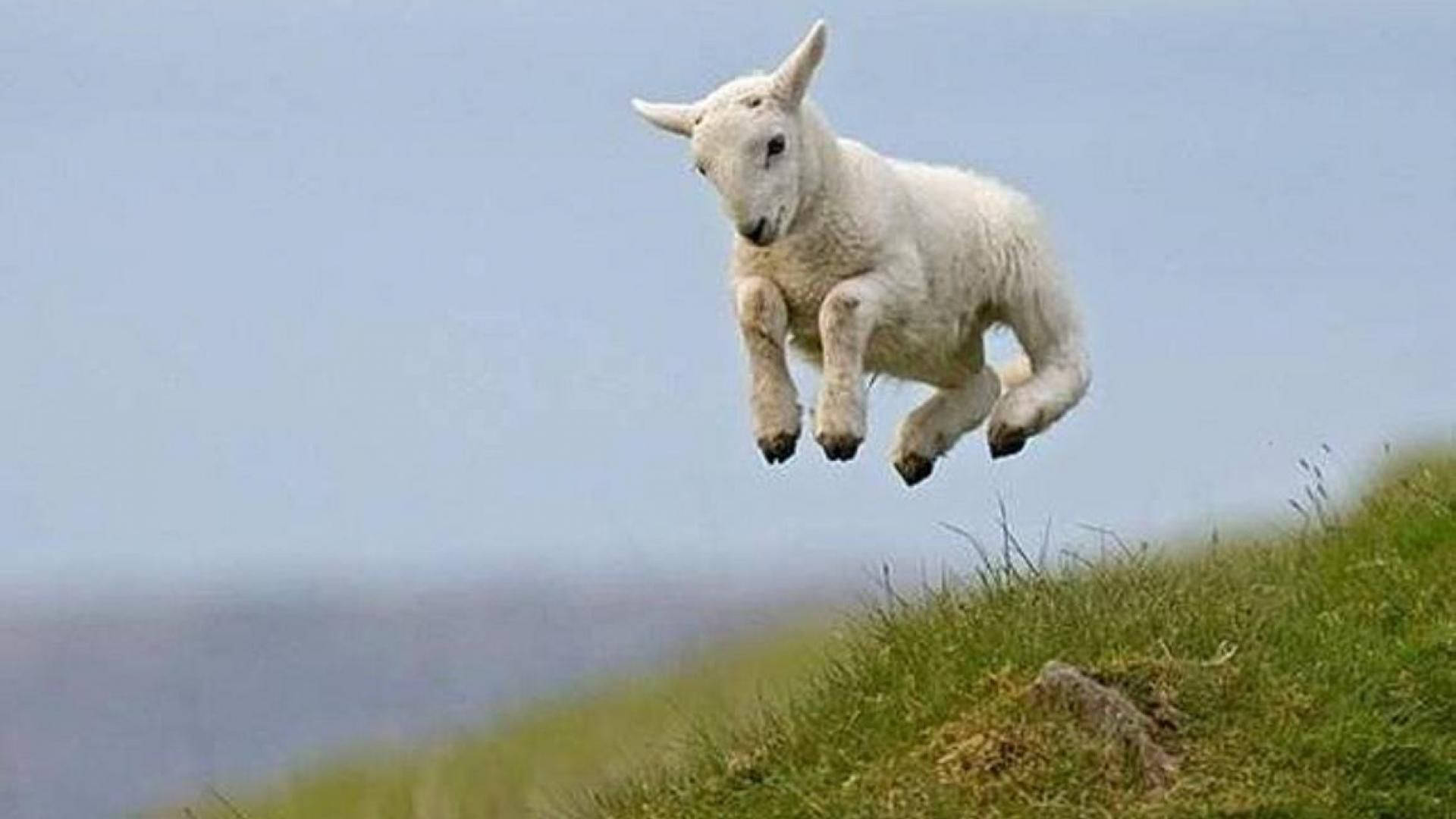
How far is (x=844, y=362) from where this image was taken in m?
17.5

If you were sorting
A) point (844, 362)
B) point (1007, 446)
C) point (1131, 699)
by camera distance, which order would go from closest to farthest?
point (1131, 699)
point (844, 362)
point (1007, 446)

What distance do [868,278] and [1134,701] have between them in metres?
2.17

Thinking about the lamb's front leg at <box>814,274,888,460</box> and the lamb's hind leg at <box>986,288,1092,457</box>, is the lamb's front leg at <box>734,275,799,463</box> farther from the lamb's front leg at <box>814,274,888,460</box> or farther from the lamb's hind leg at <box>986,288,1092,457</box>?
the lamb's hind leg at <box>986,288,1092,457</box>

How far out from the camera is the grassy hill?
646 inches

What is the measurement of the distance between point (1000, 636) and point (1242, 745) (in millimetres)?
1320

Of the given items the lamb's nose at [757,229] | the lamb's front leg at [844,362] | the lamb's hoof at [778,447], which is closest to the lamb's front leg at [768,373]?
the lamb's hoof at [778,447]

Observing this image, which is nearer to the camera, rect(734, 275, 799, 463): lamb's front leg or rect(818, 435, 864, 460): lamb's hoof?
rect(818, 435, 864, 460): lamb's hoof

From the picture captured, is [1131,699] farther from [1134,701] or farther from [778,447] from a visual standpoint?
[778,447]

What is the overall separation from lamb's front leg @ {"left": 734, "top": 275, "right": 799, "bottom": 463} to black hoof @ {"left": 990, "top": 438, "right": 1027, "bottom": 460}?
4.58 ft

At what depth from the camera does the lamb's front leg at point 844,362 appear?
1731 cm

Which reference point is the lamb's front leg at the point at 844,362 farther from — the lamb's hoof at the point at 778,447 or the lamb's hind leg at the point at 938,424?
the lamb's hind leg at the point at 938,424

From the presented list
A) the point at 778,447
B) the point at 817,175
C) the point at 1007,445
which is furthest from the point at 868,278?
the point at 1007,445

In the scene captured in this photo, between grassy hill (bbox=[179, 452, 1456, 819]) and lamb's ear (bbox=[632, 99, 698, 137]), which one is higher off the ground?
lamb's ear (bbox=[632, 99, 698, 137])

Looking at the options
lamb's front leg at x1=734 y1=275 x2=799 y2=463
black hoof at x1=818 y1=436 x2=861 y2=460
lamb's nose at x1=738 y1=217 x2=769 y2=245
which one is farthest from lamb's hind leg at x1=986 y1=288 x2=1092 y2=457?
lamb's nose at x1=738 y1=217 x2=769 y2=245
